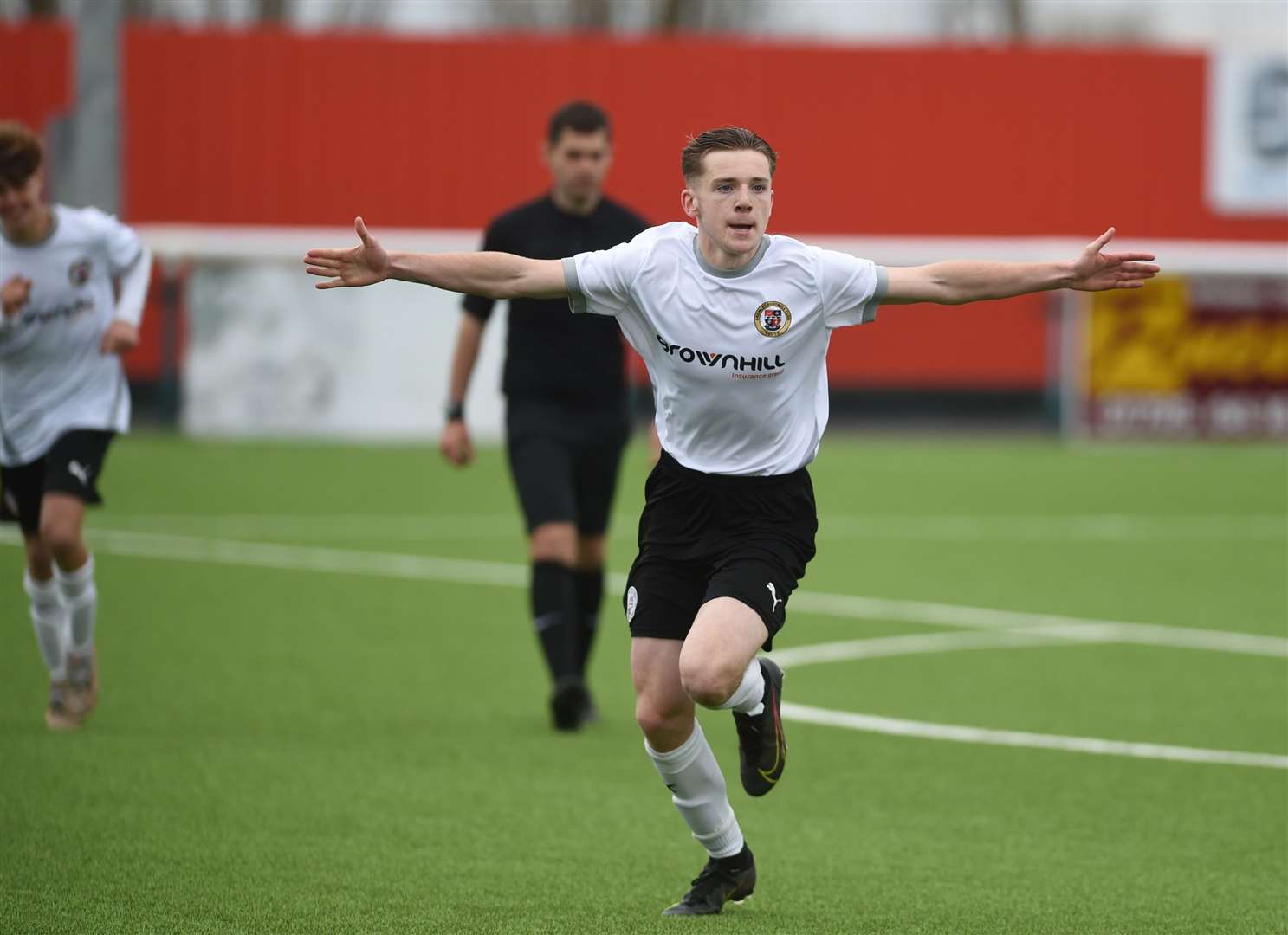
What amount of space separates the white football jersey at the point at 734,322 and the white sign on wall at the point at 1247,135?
103 feet

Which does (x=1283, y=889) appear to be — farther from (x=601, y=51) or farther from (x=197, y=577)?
(x=601, y=51)

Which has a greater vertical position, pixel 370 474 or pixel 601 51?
pixel 601 51

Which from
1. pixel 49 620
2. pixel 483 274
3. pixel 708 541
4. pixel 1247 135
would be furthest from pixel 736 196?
pixel 1247 135

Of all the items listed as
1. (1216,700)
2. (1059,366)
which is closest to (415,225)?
(1059,366)

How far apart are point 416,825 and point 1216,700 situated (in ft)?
15.4

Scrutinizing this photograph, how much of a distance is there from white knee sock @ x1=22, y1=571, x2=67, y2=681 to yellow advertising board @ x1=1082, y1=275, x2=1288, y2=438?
2186 cm

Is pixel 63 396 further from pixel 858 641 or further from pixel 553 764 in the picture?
pixel 858 641

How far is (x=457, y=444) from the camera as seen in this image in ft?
30.5

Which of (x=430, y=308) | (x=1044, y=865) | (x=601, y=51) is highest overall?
(x=601, y=51)

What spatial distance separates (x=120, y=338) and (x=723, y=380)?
3.58 meters

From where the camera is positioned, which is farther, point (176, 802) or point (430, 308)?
point (430, 308)

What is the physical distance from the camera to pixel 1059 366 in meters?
31.0

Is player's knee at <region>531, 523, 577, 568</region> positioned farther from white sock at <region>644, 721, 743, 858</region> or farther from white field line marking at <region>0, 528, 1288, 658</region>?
white field line marking at <region>0, 528, 1288, 658</region>

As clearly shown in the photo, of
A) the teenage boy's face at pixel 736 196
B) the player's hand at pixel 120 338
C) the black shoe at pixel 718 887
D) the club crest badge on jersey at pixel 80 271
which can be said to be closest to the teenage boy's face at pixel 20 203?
the club crest badge on jersey at pixel 80 271
